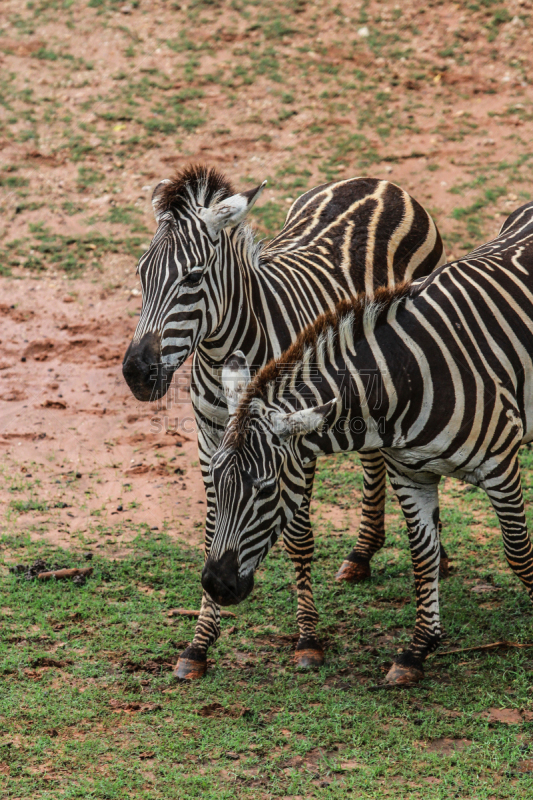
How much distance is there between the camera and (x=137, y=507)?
7.88 m

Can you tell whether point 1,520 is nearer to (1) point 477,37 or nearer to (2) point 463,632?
(2) point 463,632

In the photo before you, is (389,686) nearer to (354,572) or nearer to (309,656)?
(309,656)

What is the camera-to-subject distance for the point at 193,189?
5488 millimetres

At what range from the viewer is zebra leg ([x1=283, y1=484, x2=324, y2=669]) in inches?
230

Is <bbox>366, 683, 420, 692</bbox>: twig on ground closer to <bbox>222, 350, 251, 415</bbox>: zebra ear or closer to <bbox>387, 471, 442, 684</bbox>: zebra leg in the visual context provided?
<bbox>387, 471, 442, 684</bbox>: zebra leg

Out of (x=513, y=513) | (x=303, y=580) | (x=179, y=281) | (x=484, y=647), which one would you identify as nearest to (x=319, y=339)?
(x=179, y=281)

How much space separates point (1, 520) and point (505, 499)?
4.55m

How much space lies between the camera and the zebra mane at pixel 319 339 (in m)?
4.54

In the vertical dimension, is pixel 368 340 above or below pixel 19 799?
above

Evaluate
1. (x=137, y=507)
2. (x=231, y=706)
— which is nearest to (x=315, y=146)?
(x=137, y=507)

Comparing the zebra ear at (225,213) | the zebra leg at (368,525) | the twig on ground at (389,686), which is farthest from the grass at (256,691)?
the zebra ear at (225,213)

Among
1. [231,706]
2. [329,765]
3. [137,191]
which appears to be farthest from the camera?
A: [137,191]

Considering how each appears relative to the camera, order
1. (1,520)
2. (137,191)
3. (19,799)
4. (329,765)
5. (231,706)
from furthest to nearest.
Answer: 1. (137,191)
2. (1,520)
3. (231,706)
4. (329,765)
5. (19,799)

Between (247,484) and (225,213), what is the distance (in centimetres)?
188
